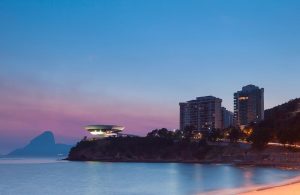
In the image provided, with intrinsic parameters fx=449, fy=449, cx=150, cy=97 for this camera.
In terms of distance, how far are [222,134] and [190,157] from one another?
1480 centimetres

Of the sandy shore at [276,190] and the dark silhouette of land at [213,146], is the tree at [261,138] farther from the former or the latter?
the sandy shore at [276,190]

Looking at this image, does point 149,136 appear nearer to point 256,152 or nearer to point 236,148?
point 236,148

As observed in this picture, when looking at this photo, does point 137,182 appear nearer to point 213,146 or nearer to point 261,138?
point 261,138

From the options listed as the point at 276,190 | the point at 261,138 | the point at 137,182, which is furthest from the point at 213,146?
the point at 276,190

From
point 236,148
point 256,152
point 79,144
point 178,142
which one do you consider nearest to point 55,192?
point 256,152

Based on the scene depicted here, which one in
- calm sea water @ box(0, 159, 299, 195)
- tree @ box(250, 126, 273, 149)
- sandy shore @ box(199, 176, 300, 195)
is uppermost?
tree @ box(250, 126, 273, 149)

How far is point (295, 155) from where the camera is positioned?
101m

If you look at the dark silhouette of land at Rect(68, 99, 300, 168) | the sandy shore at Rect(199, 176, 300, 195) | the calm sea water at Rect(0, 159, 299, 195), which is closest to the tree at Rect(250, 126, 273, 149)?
the dark silhouette of land at Rect(68, 99, 300, 168)

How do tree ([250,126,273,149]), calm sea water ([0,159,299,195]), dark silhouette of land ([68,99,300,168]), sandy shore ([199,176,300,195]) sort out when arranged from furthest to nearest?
tree ([250,126,273,149]) → dark silhouette of land ([68,99,300,168]) → calm sea water ([0,159,299,195]) → sandy shore ([199,176,300,195])

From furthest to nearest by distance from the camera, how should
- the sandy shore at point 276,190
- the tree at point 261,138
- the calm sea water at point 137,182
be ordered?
the tree at point 261,138 < the calm sea water at point 137,182 < the sandy shore at point 276,190

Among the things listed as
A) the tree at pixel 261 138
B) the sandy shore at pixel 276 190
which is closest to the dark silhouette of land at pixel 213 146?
the tree at pixel 261 138

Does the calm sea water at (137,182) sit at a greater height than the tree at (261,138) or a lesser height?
lesser

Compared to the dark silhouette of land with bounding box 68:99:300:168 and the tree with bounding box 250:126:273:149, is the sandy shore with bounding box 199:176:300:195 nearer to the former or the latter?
the dark silhouette of land with bounding box 68:99:300:168

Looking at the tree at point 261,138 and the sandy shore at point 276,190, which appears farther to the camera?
the tree at point 261,138
